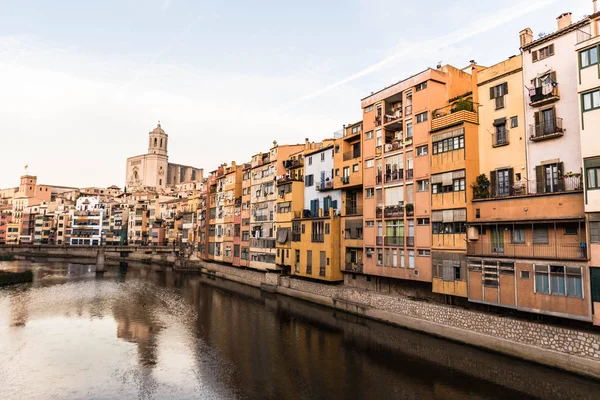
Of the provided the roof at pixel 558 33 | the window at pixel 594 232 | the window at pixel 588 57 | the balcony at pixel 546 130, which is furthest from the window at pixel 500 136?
the window at pixel 594 232

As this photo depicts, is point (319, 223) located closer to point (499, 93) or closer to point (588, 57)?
point (499, 93)

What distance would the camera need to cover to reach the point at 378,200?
1539 inches

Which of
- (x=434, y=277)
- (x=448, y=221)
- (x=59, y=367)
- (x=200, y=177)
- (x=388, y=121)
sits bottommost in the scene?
(x=59, y=367)

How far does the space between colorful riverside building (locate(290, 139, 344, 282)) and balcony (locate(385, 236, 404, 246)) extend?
824 centimetres

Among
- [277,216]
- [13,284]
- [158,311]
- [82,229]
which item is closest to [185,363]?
[158,311]

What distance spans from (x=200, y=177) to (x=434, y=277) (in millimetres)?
174079

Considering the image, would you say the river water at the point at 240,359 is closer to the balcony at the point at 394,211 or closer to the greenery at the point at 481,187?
the balcony at the point at 394,211

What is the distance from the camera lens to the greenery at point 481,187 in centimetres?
2998

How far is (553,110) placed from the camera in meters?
26.6

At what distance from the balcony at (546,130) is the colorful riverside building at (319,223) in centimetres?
2208

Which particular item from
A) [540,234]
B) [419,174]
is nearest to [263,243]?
[419,174]

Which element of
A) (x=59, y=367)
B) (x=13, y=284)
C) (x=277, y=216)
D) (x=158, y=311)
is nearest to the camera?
(x=59, y=367)

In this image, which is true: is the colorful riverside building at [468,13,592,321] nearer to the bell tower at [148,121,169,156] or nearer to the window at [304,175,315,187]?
the window at [304,175,315,187]

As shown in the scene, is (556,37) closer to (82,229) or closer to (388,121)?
(388,121)
